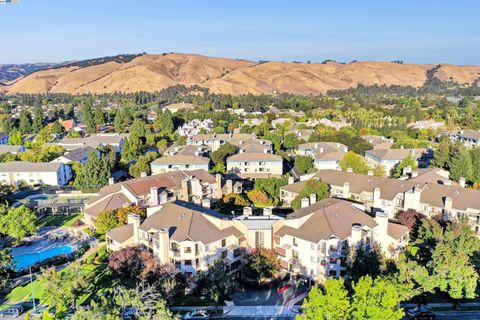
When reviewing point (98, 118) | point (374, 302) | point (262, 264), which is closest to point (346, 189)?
point (262, 264)

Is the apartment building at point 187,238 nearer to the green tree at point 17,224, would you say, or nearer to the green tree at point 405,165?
the green tree at point 17,224

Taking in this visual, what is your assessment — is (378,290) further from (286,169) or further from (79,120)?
(79,120)

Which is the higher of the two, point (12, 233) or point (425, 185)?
point (425, 185)

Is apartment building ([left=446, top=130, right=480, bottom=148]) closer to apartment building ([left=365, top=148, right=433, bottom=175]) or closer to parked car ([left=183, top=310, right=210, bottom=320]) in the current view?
apartment building ([left=365, top=148, right=433, bottom=175])

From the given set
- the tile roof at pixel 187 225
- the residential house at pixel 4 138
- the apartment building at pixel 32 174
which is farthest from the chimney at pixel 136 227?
the residential house at pixel 4 138

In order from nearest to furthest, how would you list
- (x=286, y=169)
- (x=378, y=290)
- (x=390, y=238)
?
(x=378, y=290) < (x=390, y=238) < (x=286, y=169)

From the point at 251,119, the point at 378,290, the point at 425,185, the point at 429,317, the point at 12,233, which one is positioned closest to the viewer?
the point at 378,290

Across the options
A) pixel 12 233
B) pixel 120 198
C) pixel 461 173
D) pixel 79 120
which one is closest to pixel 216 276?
pixel 120 198
